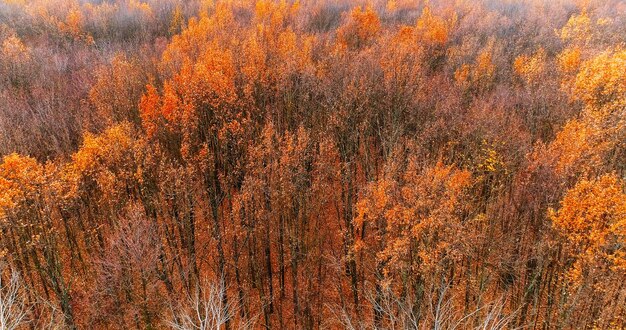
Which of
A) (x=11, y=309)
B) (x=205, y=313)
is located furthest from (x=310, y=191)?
(x=11, y=309)

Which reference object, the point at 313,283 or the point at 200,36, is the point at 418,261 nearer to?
the point at 313,283

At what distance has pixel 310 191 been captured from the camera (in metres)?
28.5

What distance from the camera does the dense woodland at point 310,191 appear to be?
75.2 ft

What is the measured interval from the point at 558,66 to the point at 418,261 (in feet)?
99.5

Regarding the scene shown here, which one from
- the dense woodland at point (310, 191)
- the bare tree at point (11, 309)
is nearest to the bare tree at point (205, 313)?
the dense woodland at point (310, 191)

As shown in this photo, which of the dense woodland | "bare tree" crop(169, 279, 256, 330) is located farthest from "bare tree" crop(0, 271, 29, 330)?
"bare tree" crop(169, 279, 256, 330)

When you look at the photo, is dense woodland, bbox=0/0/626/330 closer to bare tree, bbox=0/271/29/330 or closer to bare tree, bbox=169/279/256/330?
bare tree, bbox=0/271/29/330

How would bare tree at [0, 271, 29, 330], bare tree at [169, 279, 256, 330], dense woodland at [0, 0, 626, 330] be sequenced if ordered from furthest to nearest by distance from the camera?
1. dense woodland at [0, 0, 626, 330]
2. bare tree at [169, 279, 256, 330]
3. bare tree at [0, 271, 29, 330]

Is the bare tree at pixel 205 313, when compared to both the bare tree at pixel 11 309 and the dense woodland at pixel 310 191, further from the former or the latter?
the bare tree at pixel 11 309

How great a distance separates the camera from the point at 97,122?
3228 cm

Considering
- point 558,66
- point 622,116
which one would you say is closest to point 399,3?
point 558,66

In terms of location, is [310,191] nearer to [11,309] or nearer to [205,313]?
[205,313]

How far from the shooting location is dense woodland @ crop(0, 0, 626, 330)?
75.2 ft

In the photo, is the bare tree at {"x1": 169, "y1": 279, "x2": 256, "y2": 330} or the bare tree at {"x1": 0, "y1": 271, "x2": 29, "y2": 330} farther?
the bare tree at {"x1": 169, "y1": 279, "x2": 256, "y2": 330}
